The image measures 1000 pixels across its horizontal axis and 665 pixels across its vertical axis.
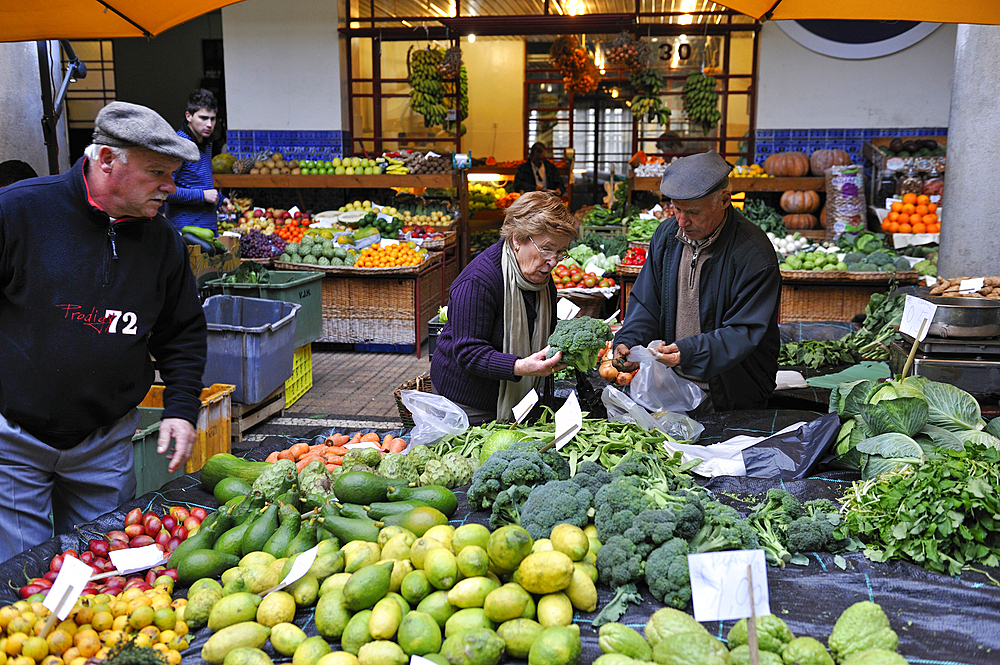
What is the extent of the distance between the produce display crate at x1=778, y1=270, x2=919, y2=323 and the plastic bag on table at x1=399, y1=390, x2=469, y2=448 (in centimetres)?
427

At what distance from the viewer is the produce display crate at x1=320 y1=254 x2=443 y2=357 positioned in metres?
7.54

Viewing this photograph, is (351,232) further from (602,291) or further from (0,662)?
(0,662)

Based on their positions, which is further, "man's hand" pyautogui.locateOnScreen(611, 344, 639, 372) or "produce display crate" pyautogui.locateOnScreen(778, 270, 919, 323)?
"produce display crate" pyautogui.locateOnScreen(778, 270, 919, 323)

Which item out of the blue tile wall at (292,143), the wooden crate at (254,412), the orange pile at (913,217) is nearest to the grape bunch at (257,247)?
the wooden crate at (254,412)

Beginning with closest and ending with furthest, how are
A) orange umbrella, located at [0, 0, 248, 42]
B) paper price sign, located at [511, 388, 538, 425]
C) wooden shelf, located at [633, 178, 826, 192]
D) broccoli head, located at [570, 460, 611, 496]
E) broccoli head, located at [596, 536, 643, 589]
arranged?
broccoli head, located at [596, 536, 643, 589] < broccoli head, located at [570, 460, 611, 496] < paper price sign, located at [511, 388, 538, 425] < orange umbrella, located at [0, 0, 248, 42] < wooden shelf, located at [633, 178, 826, 192]

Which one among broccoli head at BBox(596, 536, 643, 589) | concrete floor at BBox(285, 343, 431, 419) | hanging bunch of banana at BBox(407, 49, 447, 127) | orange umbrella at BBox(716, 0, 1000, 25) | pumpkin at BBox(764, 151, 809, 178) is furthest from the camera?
hanging bunch of banana at BBox(407, 49, 447, 127)

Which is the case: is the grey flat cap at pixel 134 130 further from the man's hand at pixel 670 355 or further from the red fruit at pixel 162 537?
the man's hand at pixel 670 355

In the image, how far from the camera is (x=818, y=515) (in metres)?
2.18

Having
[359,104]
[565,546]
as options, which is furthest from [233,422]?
[359,104]

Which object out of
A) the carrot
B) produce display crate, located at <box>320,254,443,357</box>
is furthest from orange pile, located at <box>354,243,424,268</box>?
the carrot

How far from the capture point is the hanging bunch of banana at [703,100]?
34.6 feet

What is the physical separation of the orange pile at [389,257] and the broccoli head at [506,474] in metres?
5.30

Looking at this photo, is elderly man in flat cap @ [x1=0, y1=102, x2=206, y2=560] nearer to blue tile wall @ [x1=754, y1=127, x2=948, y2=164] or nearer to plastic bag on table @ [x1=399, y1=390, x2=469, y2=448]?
plastic bag on table @ [x1=399, y1=390, x2=469, y2=448]

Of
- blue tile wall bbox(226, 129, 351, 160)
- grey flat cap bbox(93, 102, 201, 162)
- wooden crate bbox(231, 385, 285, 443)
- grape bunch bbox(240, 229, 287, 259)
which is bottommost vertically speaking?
wooden crate bbox(231, 385, 285, 443)
